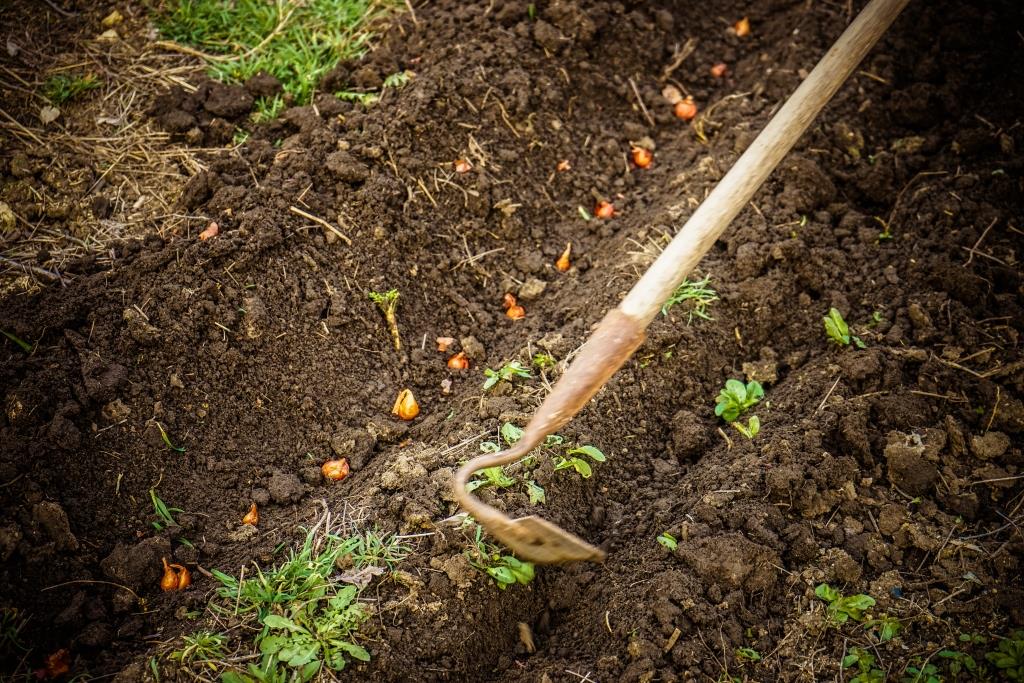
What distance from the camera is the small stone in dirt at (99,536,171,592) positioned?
231 centimetres

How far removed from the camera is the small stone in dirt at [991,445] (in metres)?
2.38

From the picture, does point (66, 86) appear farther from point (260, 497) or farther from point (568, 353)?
point (568, 353)

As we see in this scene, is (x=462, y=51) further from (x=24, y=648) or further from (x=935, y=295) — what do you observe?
(x=24, y=648)

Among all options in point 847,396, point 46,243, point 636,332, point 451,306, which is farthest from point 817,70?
point 46,243

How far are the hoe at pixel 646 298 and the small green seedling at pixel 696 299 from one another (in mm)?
876

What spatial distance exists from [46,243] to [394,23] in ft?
6.33

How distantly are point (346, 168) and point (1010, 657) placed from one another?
301cm

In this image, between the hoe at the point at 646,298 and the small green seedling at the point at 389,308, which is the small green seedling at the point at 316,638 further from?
the small green seedling at the point at 389,308

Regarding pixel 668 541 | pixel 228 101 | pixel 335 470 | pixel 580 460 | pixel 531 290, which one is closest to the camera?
pixel 668 541

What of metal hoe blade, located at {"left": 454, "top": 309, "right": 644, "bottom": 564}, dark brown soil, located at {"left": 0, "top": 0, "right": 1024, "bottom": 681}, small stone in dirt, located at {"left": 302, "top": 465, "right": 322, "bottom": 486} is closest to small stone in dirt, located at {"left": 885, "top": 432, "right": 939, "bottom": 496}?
dark brown soil, located at {"left": 0, "top": 0, "right": 1024, "bottom": 681}

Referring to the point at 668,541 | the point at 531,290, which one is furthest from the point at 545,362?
the point at 668,541

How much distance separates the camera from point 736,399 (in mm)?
2709

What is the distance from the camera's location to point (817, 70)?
2.10m

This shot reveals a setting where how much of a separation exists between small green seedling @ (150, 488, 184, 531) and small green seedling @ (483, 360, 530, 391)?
4.14ft
